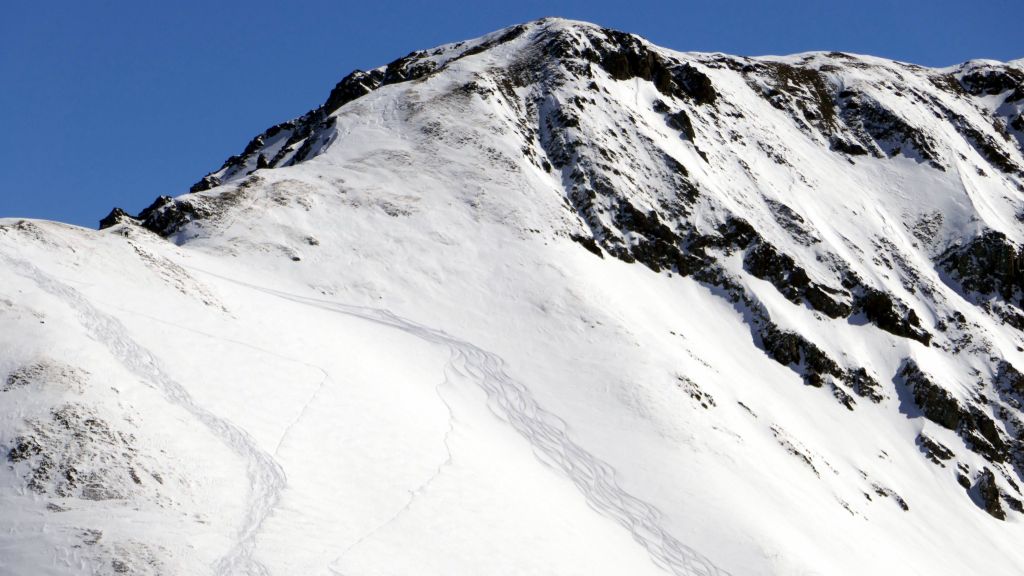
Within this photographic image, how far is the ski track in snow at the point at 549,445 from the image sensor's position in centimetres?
2880

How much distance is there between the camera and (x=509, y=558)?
78.9ft

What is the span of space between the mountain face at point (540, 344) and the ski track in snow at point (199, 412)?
13 centimetres

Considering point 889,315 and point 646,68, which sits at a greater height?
point 646,68

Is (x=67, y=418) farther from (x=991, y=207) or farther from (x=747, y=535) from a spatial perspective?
(x=991, y=207)

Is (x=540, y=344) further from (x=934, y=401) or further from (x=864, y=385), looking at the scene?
(x=934, y=401)

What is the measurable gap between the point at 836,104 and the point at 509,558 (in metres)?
82.6

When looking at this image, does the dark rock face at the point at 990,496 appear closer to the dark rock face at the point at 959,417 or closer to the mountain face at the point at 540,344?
the mountain face at the point at 540,344

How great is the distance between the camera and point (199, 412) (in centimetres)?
2441

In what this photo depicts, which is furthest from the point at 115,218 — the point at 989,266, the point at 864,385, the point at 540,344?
the point at 989,266

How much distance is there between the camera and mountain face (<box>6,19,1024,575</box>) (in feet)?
73.1

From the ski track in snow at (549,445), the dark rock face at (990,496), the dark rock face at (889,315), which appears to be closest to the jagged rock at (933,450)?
the dark rock face at (990,496)

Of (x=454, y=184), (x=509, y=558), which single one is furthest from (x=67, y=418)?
(x=454, y=184)

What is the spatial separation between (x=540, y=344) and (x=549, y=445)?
9.01m

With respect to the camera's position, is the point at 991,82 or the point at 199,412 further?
the point at 991,82
